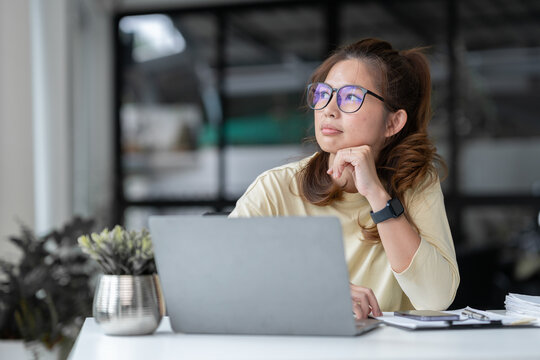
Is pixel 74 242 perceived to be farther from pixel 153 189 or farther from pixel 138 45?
pixel 138 45

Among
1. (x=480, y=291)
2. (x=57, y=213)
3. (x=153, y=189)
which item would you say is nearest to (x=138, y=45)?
(x=153, y=189)

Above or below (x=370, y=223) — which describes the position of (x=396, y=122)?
above

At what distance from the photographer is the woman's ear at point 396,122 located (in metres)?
1.98

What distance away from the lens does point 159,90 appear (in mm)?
6035

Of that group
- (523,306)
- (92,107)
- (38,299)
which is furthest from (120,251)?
(92,107)

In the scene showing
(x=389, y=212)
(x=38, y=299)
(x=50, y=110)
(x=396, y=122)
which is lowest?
(x=38, y=299)

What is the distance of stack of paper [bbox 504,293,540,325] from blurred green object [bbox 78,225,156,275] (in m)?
0.86

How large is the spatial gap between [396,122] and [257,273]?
0.87 metres

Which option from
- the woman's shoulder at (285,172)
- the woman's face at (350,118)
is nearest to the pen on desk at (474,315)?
the woman's face at (350,118)

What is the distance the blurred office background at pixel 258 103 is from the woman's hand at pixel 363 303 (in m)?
3.15

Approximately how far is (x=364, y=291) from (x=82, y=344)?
62 cm

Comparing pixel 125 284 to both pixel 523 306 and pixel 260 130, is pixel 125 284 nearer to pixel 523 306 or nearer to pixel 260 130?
pixel 523 306

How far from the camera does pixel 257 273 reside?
1.29m

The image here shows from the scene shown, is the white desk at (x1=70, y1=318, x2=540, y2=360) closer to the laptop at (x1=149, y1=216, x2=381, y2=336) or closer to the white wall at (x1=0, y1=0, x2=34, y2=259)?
the laptop at (x1=149, y1=216, x2=381, y2=336)
